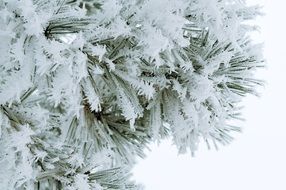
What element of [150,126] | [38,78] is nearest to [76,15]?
[38,78]

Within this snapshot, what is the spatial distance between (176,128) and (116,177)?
0.19 meters

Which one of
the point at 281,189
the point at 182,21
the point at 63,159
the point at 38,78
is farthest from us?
the point at 281,189

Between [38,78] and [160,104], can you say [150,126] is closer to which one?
[160,104]

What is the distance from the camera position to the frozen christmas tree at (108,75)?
4.16 feet

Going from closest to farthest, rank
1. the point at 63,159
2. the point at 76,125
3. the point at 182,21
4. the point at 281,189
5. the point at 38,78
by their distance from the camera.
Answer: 1. the point at 182,21
2. the point at 38,78
3. the point at 63,159
4. the point at 76,125
5. the point at 281,189

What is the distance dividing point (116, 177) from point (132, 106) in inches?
8.5

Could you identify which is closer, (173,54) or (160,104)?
(173,54)

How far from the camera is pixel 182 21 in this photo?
127 centimetres

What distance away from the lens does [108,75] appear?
143 cm

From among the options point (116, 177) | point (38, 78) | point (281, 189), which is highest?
point (281, 189)

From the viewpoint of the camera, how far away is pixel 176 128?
5.01ft

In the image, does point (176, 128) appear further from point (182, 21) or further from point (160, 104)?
point (182, 21)

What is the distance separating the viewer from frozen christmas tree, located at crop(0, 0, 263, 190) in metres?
1.27

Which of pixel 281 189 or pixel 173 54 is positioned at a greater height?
pixel 281 189
